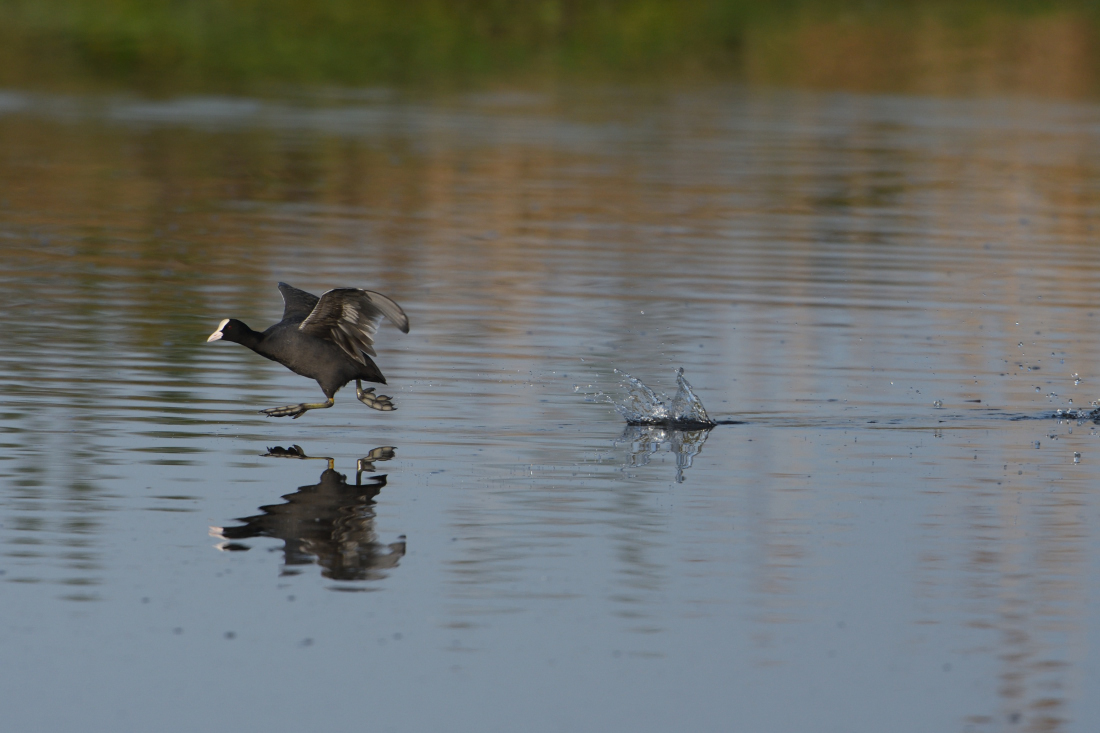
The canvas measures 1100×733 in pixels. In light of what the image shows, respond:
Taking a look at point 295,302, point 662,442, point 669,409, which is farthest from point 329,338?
point 669,409

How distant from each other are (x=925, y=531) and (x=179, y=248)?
12355 mm

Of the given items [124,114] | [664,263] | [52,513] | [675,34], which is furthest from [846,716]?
[675,34]

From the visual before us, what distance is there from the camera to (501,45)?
49625 mm

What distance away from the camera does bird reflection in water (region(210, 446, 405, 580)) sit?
8477 mm

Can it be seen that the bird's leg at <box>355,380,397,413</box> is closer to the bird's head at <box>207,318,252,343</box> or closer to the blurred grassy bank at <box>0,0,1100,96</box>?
the bird's head at <box>207,318,252,343</box>

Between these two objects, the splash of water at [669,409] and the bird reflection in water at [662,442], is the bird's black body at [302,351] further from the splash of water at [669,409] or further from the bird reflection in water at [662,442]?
the splash of water at [669,409]

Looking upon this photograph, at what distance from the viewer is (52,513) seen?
9.25 m

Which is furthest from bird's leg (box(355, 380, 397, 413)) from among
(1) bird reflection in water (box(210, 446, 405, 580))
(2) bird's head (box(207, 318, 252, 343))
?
(1) bird reflection in water (box(210, 446, 405, 580))

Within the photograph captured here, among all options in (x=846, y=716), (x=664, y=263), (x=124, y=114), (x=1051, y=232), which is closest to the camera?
(x=846, y=716)

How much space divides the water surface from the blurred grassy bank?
65.6 feet

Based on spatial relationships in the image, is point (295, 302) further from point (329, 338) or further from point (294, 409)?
point (294, 409)

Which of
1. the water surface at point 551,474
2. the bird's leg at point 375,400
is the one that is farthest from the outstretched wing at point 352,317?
the water surface at point 551,474

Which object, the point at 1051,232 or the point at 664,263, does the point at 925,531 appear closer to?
the point at 664,263

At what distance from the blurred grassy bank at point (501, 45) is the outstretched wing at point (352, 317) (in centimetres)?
2999
